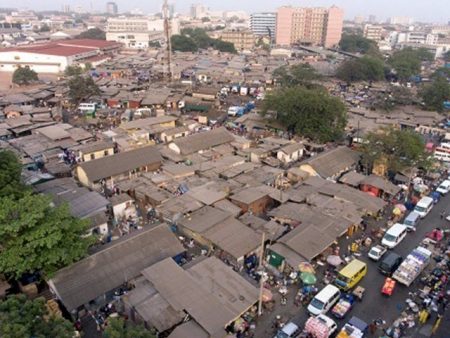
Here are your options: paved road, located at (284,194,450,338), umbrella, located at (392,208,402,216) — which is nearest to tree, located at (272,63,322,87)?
umbrella, located at (392,208,402,216)

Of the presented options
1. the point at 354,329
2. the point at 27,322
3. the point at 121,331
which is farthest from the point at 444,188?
the point at 27,322

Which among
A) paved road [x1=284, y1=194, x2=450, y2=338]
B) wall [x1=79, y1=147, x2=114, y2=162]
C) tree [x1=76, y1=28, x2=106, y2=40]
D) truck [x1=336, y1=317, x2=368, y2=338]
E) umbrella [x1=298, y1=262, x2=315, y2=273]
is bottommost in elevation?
paved road [x1=284, y1=194, x2=450, y2=338]

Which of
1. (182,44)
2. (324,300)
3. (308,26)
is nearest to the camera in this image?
(324,300)

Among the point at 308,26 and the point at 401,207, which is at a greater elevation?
the point at 308,26

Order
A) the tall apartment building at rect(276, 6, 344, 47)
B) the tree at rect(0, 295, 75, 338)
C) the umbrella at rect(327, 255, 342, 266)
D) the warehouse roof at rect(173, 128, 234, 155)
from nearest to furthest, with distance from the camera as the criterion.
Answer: the tree at rect(0, 295, 75, 338)
the umbrella at rect(327, 255, 342, 266)
the warehouse roof at rect(173, 128, 234, 155)
the tall apartment building at rect(276, 6, 344, 47)

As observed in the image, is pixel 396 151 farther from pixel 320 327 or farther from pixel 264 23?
pixel 264 23

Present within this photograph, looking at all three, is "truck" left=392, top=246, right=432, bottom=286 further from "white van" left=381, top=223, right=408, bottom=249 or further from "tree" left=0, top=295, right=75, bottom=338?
"tree" left=0, top=295, right=75, bottom=338

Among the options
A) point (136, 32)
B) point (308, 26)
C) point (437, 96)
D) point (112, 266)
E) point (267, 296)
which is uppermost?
point (308, 26)
